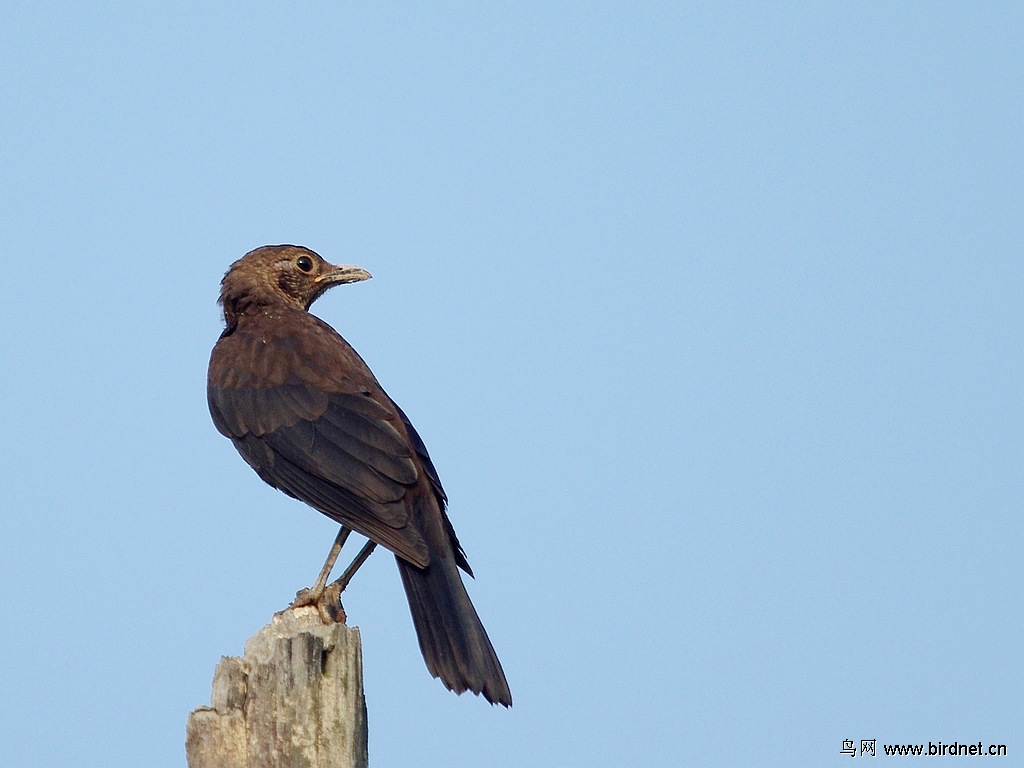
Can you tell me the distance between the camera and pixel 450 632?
6.45 metres

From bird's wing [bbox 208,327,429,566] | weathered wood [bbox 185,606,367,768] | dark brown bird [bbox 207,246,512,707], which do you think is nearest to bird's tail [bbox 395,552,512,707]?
dark brown bird [bbox 207,246,512,707]

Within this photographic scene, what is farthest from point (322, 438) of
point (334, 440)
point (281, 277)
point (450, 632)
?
point (281, 277)

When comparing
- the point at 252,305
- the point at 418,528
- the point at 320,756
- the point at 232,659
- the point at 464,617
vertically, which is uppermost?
the point at 252,305

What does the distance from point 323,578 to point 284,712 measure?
2.43 metres

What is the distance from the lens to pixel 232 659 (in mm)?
5156

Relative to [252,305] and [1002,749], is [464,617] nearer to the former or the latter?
[1002,749]

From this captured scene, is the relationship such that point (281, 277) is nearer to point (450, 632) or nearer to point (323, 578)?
point (323, 578)

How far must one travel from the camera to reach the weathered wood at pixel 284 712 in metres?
4.98

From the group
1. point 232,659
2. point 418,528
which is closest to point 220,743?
point 232,659

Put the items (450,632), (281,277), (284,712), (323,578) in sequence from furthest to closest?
(281,277) → (323,578) → (450,632) → (284,712)

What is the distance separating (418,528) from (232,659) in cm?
220

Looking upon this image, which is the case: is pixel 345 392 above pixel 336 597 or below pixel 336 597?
above

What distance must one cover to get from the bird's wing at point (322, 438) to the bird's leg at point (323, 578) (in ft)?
0.84

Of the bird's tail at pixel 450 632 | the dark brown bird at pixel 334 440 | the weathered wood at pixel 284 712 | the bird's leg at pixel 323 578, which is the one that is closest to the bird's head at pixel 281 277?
the dark brown bird at pixel 334 440
